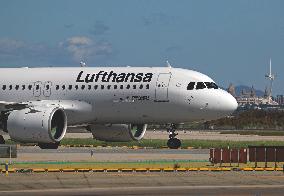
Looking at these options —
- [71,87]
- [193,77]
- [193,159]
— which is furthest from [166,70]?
[193,159]

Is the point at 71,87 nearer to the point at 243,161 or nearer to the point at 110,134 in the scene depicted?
the point at 110,134

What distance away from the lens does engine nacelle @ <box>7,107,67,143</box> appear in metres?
51.1

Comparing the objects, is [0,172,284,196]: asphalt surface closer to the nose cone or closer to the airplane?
the nose cone

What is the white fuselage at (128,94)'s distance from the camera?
174 feet

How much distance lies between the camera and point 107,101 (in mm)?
54719

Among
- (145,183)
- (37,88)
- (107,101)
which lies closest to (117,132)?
(107,101)

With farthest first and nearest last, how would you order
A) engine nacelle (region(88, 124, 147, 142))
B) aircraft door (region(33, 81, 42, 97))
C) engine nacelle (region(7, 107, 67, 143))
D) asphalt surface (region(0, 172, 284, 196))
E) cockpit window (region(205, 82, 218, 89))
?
engine nacelle (region(88, 124, 147, 142)) → aircraft door (region(33, 81, 42, 97)) → cockpit window (region(205, 82, 218, 89)) → engine nacelle (region(7, 107, 67, 143)) → asphalt surface (region(0, 172, 284, 196))

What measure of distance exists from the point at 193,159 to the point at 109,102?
1106cm

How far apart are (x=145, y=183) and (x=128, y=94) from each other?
21875 mm

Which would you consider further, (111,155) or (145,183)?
(111,155)

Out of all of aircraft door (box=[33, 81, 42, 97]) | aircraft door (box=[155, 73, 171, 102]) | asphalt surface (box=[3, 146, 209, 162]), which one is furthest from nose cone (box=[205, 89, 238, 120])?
aircraft door (box=[33, 81, 42, 97])

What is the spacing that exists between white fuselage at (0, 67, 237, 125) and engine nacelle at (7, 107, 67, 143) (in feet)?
10.6

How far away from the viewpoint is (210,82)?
5369cm

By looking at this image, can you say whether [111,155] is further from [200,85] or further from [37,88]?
[37,88]
